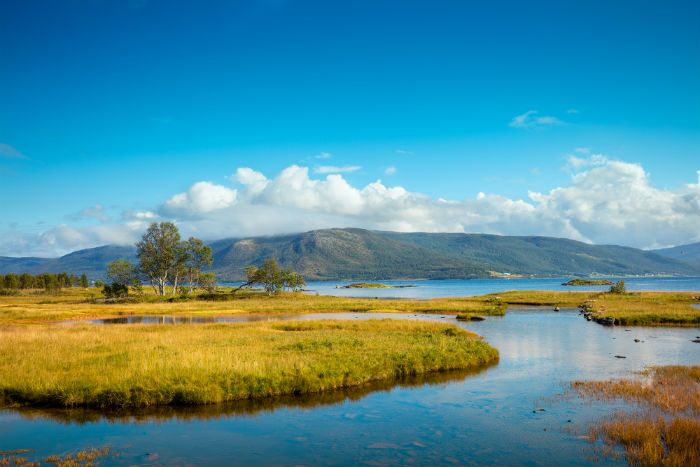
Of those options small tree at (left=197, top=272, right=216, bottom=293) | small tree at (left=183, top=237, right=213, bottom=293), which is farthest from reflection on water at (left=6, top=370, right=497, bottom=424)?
small tree at (left=183, top=237, right=213, bottom=293)

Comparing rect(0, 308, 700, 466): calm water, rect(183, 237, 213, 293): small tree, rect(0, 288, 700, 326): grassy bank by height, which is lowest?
rect(0, 288, 700, 326): grassy bank

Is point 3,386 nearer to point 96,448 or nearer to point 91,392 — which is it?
point 91,392

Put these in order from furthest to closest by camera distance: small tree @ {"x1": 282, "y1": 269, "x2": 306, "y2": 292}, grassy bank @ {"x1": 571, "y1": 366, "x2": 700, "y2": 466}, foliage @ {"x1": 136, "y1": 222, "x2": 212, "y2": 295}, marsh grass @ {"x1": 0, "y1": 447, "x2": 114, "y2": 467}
Result: 1. small tree @ {"x1": 282, "y1": 269, "x2": 306, "y2": 292}
2. foliage @ {"x1": 136, "y1": 222, "x2": 212, "y2": 295}
3. grassy bank @ {"x1": 571, "y1": 366, "x2": 700, "y2": 466}
4. marsh grass @ {"x1": 0, "y1": 447, "x2": 114, "y2": 467}

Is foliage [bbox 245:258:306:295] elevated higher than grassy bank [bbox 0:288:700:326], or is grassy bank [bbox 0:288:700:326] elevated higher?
foliage [bbox 245:258:306:295]

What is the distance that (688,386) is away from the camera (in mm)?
23594

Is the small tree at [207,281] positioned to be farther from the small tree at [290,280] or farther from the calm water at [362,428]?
the calm water at [362,428]

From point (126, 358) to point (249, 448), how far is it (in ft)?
47.5

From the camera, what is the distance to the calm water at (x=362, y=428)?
16.0m

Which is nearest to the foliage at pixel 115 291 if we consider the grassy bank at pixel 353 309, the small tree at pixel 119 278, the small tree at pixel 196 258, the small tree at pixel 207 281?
the small tree at pixel 119 278

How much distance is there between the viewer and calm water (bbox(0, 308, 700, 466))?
1596 centimetres

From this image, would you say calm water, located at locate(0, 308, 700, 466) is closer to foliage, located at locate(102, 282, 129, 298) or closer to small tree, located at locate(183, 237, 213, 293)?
foliage, located at locate(102, 282, 129, 298)

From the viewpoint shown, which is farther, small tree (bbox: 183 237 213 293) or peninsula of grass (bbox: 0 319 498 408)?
small tree (bbox: 183 237 213 293)

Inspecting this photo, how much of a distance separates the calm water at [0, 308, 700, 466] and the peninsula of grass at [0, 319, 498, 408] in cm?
117

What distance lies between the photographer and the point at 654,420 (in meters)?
18.3
